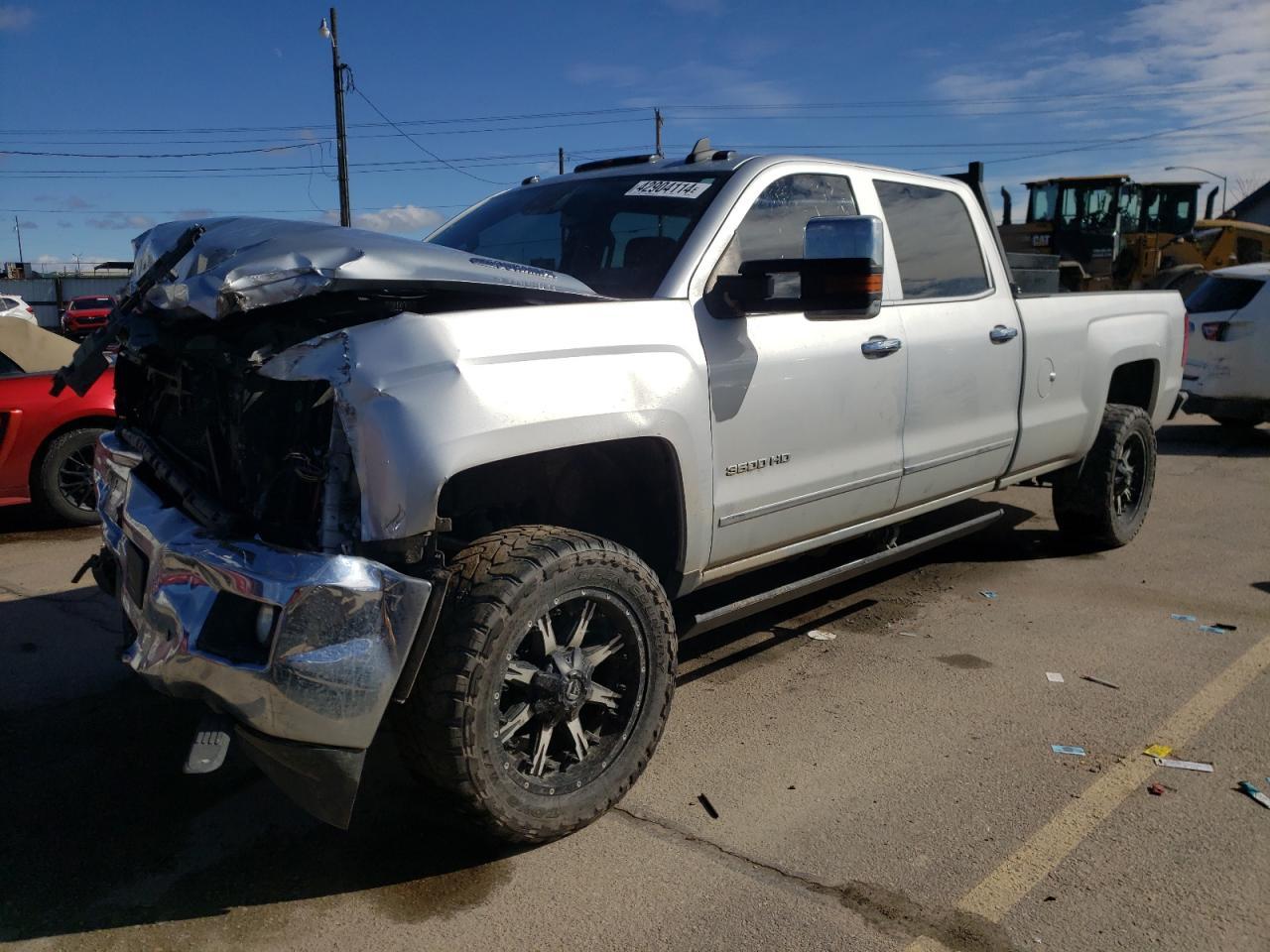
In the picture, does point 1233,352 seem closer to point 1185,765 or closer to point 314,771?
point 1185,765

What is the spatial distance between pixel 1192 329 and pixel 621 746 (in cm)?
960

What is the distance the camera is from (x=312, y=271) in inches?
107

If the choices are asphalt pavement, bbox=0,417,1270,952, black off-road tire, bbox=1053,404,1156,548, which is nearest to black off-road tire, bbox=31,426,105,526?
asphalt pavement, bbox=0,417,1270,952

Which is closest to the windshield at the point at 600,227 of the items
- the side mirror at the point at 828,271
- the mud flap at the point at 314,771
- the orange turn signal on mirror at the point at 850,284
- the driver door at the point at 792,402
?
the driver door at the point at 792,402

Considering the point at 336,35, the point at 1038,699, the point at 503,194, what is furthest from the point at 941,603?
the point at 336,35

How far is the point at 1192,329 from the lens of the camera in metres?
10.7

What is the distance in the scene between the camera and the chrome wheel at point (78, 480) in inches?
290

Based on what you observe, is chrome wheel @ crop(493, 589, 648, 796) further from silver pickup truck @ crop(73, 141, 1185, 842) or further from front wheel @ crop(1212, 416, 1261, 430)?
front wheel @ crop(1212, 416, 1261, 430)

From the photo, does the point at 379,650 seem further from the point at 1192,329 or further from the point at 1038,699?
the point at 1192,329

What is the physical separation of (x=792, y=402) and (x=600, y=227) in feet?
3.44

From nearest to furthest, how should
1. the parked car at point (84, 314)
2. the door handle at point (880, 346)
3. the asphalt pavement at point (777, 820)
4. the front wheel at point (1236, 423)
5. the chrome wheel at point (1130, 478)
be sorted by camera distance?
the asphalt pavement at point (777, 820) → the door handle at point (880, 346) → the chrome wheel at point (1130, 478) → the front wheel at point (1236, 423) → the parked car at point (84, 314)

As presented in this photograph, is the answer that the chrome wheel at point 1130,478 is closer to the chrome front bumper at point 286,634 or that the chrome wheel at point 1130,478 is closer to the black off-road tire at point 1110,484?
the black off-road tire at point 1110,484

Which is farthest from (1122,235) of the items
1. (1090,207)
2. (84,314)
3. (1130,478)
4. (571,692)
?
(84,314)

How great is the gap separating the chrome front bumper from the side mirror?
60.6 inches
